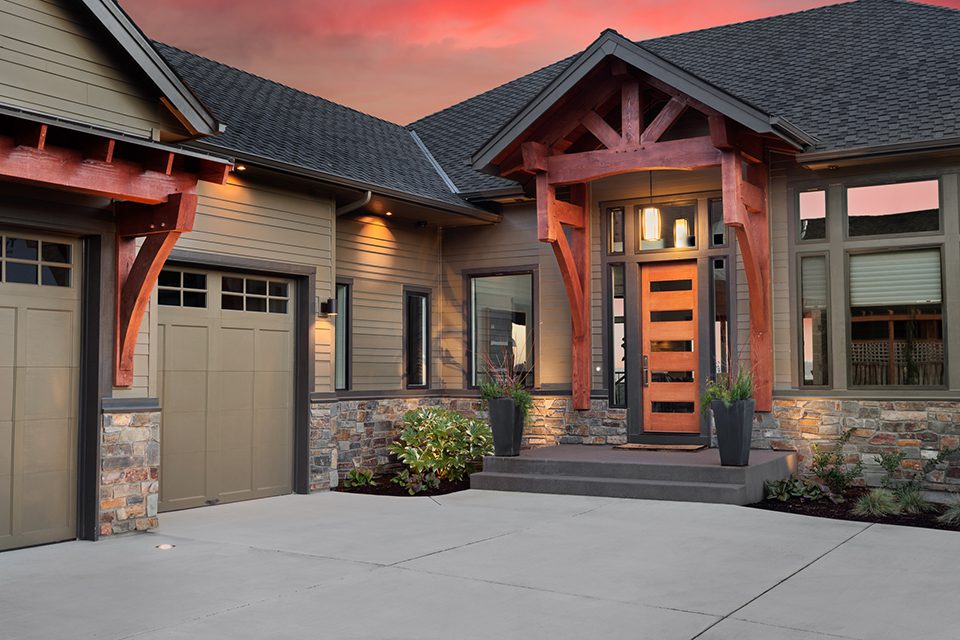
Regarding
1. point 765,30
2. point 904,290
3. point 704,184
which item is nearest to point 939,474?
point 904,290

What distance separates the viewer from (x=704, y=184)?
1071cm

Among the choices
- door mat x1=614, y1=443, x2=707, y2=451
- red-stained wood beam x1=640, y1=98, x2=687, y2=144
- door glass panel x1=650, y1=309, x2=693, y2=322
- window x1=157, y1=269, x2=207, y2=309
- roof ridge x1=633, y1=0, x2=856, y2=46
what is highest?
roof ridge x1=633, y1=0, x2=856, y2=46

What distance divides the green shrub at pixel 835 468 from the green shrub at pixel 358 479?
4854 millimetres

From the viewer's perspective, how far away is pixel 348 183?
389 inches

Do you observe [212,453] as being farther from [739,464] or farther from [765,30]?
[765,30]

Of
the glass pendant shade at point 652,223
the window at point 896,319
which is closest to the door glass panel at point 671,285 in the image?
the glass pendant shade at point 652,223

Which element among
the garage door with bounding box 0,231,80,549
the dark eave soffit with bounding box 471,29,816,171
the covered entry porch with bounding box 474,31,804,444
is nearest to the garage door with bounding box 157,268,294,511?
the garage door with bounding box 0,231,80,549

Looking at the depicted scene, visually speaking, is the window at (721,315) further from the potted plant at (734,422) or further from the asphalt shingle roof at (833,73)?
the asphalt shingle roof at (833,73)

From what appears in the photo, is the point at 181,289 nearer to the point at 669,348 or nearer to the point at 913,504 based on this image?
the point at 669,348

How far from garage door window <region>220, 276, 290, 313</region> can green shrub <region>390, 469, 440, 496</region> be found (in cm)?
227

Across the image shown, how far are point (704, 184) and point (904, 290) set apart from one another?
250 centimetres

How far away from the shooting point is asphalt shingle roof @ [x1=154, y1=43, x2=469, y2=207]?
31.8 ft

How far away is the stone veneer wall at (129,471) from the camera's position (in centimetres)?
714

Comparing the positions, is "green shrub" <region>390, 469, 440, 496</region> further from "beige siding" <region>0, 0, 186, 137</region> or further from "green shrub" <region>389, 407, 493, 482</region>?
"beige siding" <region>0, 0, 186, 137</region>
